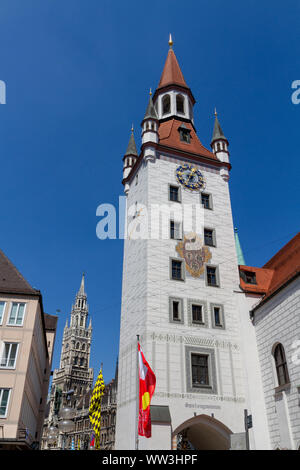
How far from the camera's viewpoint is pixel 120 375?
105ft

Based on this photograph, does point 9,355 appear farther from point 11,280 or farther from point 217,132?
point 217,132

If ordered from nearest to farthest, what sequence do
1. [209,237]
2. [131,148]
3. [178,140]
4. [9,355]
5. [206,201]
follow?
[9,355] < [209,237] < [206,201] < [178,140] < [131,148]

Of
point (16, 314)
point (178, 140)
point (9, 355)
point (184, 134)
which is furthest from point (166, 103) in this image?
point (9, 355)

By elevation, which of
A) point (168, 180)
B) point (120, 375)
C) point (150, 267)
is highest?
point (168, 180)

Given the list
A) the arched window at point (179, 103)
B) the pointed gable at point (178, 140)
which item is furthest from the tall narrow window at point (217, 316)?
the arched window at point (179, 103)

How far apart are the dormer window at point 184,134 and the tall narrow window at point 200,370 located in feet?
72.8

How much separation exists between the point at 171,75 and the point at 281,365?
36203 millimetres

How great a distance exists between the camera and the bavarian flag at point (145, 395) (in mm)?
20828

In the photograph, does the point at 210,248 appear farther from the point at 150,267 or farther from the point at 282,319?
the point at 282,319

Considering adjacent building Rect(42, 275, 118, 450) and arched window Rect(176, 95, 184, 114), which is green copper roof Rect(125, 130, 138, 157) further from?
adjacent building Rect(42, 275, 118, 450)

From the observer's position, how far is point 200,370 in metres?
28.9
